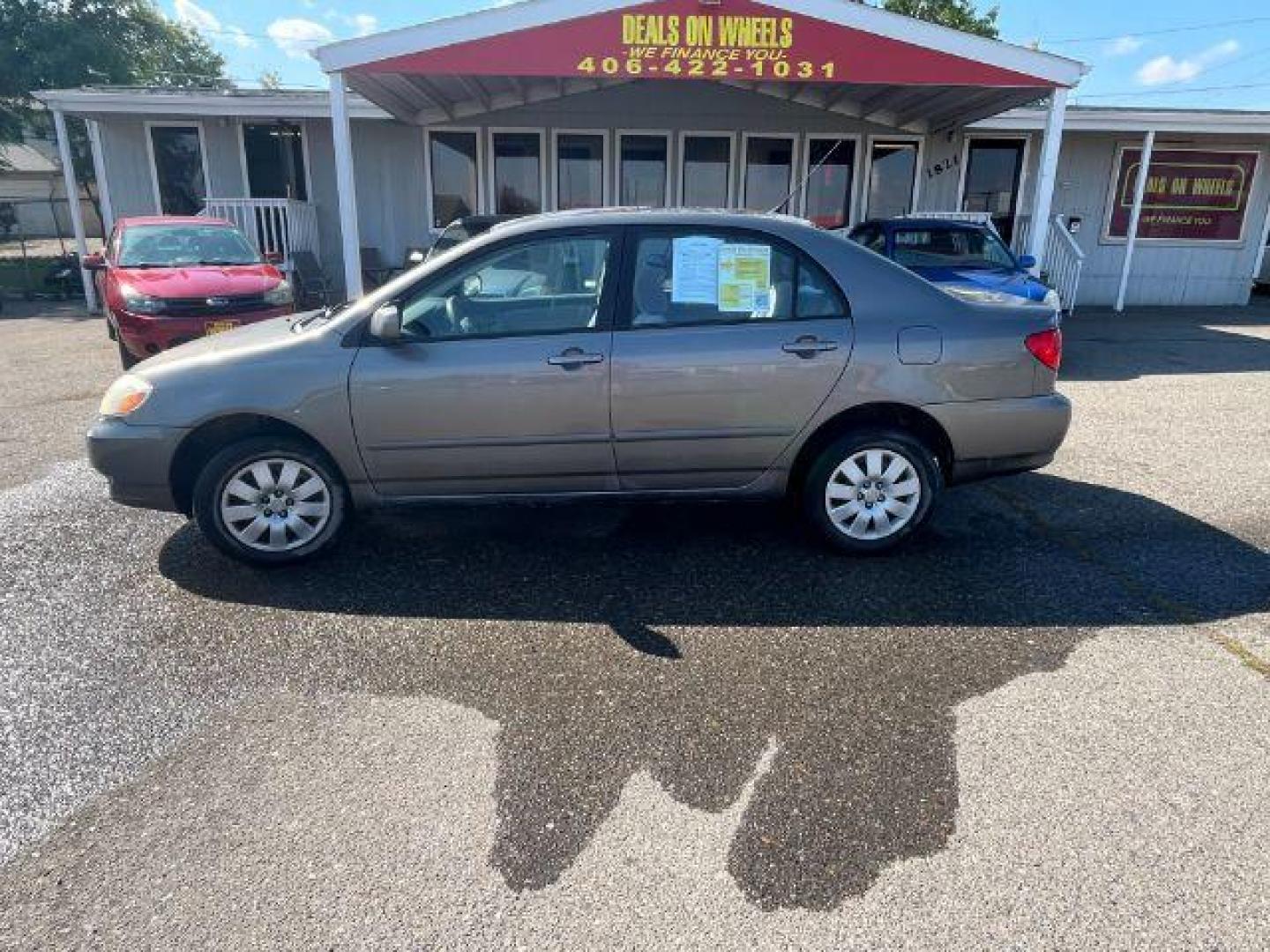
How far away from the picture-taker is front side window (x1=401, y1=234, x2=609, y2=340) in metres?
3.98

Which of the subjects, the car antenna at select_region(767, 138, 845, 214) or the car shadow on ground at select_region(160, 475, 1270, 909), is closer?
the car shadow on ground at select_region(160, 475, 1270, 909)

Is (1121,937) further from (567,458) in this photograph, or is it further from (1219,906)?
(567,458)

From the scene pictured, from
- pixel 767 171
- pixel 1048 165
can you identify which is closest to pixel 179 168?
pixel 767 171

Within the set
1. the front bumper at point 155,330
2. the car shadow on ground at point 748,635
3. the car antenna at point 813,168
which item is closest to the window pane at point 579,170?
the car antenna at point 813,168

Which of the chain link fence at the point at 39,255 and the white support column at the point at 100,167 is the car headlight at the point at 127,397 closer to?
the white support column at the point at 100,167

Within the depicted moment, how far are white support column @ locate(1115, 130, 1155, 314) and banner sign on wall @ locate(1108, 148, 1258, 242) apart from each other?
0.19m

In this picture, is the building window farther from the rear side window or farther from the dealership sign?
the rear side window

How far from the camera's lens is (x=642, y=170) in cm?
1405

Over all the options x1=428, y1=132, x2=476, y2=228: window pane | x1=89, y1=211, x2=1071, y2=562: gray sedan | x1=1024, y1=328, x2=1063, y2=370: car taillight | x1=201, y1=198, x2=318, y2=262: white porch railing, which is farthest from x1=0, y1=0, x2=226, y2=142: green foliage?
x1=1024, y1=328, x2=1063, y2=370: car taillight

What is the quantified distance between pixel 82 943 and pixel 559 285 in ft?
9.94

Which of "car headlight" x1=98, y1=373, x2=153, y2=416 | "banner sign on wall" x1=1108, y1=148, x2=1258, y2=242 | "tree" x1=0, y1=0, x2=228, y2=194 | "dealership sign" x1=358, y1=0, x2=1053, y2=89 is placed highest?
"tree" x1=0, y1=0, x2=228, y2=194

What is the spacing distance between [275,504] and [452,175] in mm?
11180

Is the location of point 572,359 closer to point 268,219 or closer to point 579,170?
point 579,170

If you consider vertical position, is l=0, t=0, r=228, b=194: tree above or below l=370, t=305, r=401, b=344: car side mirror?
above
